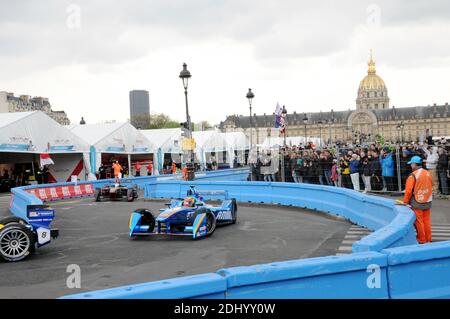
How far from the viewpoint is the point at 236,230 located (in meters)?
14.1

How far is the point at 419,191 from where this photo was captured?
9.95m

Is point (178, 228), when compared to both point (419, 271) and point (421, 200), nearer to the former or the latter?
point (421, 200)

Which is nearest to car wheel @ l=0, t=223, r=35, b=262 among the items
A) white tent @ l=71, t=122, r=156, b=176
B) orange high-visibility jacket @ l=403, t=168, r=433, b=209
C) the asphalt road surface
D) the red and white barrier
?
the asphalt road surface

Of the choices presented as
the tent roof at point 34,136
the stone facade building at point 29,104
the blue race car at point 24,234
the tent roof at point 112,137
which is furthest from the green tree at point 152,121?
the blue race car at point 24,234

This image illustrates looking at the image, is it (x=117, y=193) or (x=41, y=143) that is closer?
(x=117, y=193)

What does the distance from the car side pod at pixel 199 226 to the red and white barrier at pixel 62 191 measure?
17.1 metres

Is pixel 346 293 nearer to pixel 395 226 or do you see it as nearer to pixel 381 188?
pixel 395 226

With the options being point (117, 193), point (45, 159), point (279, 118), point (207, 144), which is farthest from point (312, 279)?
point (207, 144)

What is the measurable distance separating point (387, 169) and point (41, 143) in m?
22.2

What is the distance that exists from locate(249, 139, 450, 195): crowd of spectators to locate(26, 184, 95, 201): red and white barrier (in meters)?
10.5

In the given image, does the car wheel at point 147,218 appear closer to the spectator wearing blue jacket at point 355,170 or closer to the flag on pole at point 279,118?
the spectator wearing blue jacket at point 355,170

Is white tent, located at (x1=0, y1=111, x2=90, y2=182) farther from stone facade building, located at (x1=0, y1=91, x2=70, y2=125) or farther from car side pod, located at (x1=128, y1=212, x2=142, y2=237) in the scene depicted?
stone facade building, located at (x1=0, y1=91, x2=70, y2=125)
